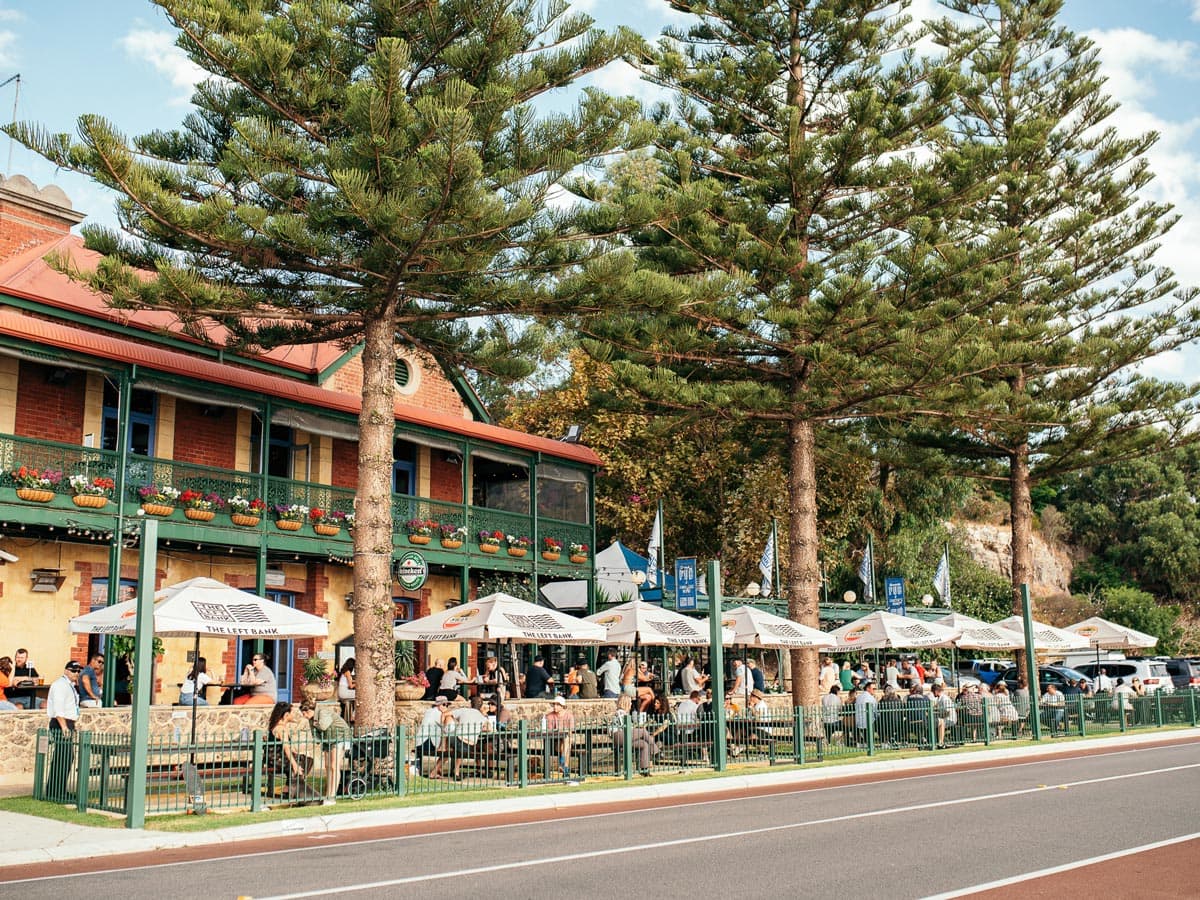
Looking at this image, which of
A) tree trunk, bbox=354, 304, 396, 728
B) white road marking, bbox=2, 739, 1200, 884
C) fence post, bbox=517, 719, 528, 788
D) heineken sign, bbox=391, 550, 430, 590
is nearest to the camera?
white road marking, bbox=2, 739, 1200, 884

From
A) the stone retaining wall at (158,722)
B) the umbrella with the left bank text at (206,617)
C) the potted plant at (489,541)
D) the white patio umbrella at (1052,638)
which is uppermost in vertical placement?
the potted plant at (489,541)

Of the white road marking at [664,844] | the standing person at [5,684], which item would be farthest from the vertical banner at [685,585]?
the standing person at [5,684]

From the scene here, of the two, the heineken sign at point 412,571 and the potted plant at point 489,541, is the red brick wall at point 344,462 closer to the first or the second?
the potted plant at point 489,541

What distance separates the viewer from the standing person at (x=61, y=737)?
13383 millimetres

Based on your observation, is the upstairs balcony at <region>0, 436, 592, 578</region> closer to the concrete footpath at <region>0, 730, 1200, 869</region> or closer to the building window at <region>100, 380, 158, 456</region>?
the building window at <region>100, 380, 158, 456</region>

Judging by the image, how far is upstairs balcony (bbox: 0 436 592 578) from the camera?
19453mm

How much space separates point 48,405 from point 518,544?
1119 cm

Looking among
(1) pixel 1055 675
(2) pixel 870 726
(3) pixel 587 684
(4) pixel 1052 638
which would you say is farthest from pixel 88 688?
(1) pixel 1055 675

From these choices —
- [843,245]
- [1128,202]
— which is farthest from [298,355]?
[1128,202]

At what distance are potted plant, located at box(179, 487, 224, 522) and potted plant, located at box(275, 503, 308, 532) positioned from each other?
1543 mm

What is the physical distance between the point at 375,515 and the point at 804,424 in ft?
38.5

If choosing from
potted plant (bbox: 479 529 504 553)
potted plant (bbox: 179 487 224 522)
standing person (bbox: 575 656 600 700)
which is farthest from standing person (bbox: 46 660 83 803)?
potted plant (bbox: 479 529 504 553)

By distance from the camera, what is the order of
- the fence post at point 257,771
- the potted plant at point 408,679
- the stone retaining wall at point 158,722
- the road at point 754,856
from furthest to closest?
the potted plant at point 408,679 < the stone retaining wall at point 158,722 < the fence post at point 257,771 < the road at point 754,856

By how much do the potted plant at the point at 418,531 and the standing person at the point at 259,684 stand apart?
691 cm
